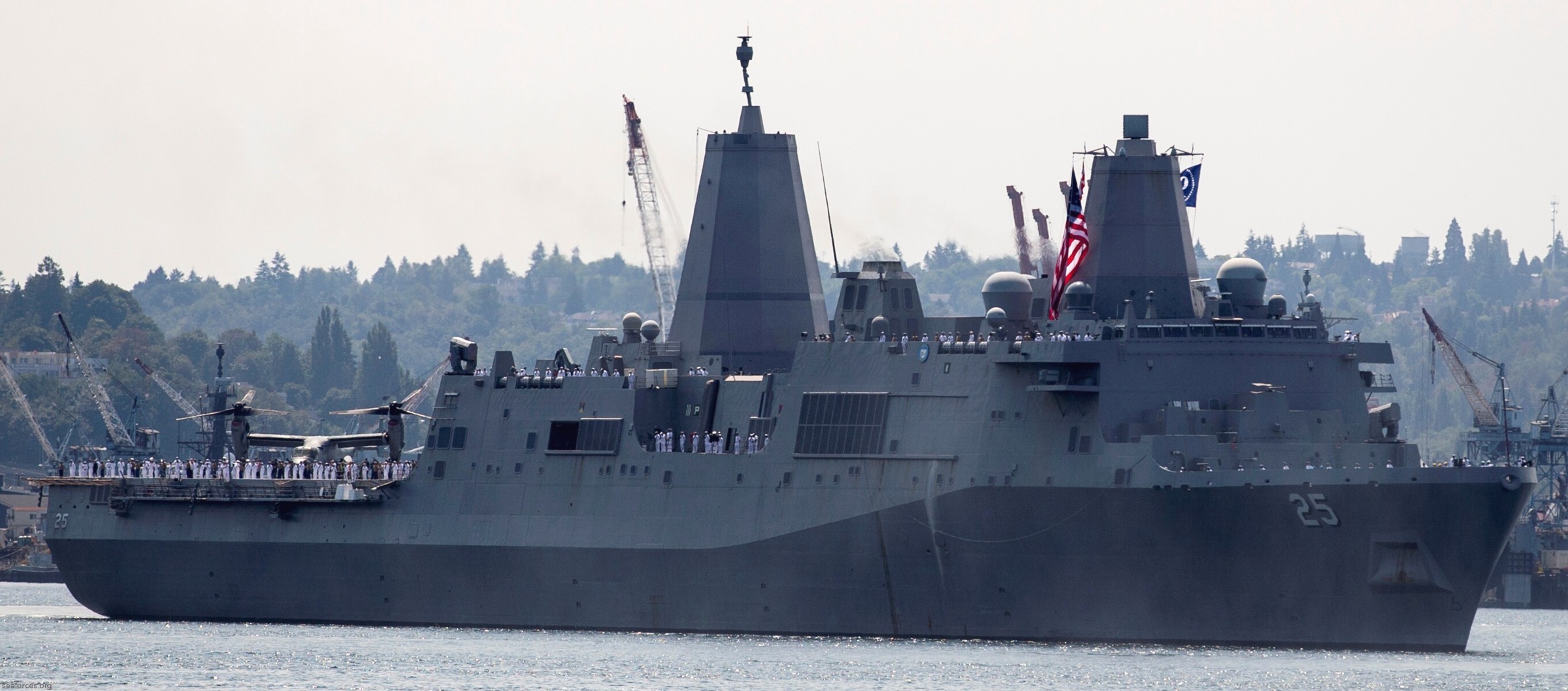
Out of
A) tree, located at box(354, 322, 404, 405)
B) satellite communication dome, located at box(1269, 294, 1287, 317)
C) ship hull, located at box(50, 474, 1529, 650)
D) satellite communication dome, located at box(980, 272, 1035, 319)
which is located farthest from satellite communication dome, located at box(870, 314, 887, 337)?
tree, located at box(354, 322, 404, 405)

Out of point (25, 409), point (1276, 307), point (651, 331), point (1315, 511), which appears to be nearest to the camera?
point (1315, 511)

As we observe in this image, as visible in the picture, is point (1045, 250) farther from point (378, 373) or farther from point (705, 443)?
point (378, 373)

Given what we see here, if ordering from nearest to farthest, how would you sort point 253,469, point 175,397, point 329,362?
point 253,469
point 175,397
point 329,362

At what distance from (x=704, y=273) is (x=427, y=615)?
10480 millimetres

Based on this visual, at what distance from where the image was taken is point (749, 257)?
2502 inches

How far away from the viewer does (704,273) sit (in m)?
63.8

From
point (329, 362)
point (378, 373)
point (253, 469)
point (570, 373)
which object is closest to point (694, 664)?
point (570, 373)

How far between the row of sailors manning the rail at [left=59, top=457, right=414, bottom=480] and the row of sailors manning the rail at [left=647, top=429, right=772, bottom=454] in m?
7.54

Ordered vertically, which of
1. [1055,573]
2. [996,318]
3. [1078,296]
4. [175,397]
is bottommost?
[1055,573]

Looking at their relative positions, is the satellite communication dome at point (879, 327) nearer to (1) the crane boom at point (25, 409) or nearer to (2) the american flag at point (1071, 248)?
(2) the american flag at point (1071, 248)

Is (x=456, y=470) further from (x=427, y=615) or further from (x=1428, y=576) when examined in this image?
(x=1428, y=576)

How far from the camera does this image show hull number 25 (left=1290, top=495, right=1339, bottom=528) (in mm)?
50875

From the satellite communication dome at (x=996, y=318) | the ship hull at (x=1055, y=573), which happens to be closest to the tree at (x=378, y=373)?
the ship hull at (x=1055, y=573)

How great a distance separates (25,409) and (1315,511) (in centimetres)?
10240
